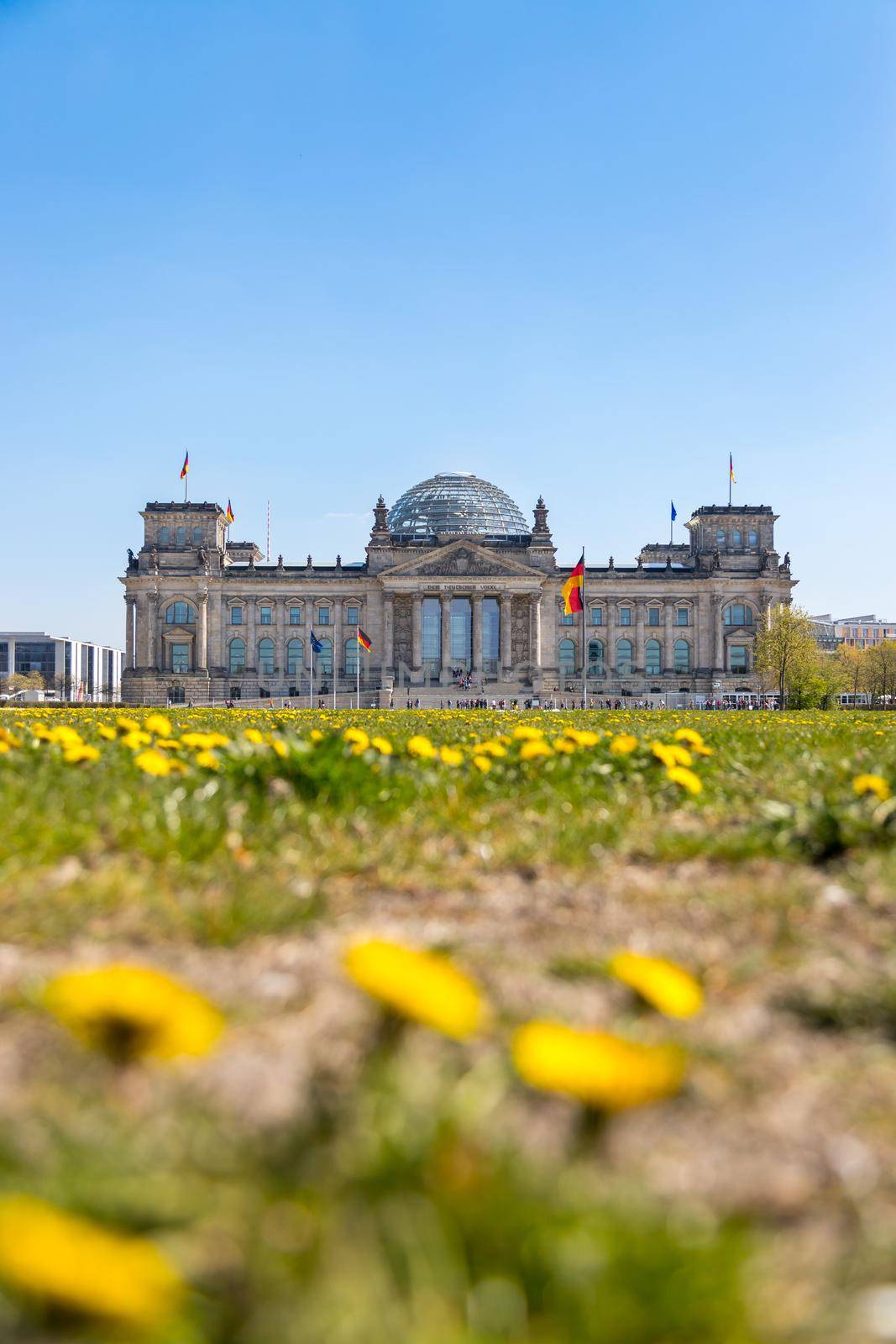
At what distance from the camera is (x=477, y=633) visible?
97000mm

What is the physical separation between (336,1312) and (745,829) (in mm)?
4755

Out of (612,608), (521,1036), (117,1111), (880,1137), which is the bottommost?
(880,1137)

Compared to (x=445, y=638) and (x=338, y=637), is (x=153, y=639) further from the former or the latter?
(x=445, y=638)

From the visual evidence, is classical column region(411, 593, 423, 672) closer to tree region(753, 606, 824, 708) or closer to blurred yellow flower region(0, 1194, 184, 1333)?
tree region(753, 606, 824, 708)

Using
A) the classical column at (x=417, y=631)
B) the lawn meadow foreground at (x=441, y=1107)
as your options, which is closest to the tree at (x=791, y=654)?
the classical column at (x=417, y=631)

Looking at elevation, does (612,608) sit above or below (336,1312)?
above

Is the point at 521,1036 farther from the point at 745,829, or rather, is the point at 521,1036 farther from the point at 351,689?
the point at 351,689

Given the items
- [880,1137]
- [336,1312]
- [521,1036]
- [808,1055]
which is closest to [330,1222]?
[336,1312]

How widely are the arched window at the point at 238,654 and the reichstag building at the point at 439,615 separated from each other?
121 millimetres

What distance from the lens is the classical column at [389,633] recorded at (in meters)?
97.0

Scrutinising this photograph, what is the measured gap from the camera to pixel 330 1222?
1.55 metres

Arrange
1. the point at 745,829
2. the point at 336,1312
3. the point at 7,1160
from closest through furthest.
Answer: the point at 336,1312, the point at 7,1160, the point at 745,829

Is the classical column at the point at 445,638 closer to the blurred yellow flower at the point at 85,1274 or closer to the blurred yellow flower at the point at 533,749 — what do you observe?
the blurred yellow flower at the point at 533,749

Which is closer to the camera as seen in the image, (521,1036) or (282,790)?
(521,1036)
